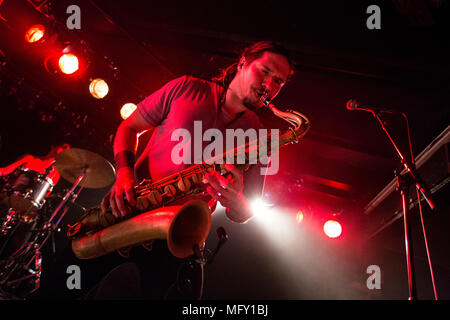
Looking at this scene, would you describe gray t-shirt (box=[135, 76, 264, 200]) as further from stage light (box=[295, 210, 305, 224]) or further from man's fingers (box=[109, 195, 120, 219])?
stage light (box=[295, 210, 305, 224])

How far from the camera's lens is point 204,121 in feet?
9.27

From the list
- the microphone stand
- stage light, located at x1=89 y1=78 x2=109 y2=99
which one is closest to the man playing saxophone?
the microphone stand

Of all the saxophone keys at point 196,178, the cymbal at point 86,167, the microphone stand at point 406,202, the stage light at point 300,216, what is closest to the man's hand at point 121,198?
the saxophone keys at point 196,178

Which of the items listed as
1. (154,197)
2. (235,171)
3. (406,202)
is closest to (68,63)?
(154,197)

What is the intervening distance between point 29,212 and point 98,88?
2722 millimetres

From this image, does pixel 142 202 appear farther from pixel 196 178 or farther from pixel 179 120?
pixel 179 120

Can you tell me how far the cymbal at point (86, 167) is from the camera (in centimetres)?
521

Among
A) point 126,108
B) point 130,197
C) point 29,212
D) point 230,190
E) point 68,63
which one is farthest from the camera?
point 126,108

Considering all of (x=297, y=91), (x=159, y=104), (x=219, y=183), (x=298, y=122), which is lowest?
(x=219, y=183)

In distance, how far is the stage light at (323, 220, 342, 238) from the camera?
629 centimetres

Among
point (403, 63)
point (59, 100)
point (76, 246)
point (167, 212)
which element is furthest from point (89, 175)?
point (403, 63)

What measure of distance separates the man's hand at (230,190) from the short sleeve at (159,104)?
95cm

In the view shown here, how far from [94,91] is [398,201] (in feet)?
19.3

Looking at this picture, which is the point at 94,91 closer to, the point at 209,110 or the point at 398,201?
the point at 209,110
